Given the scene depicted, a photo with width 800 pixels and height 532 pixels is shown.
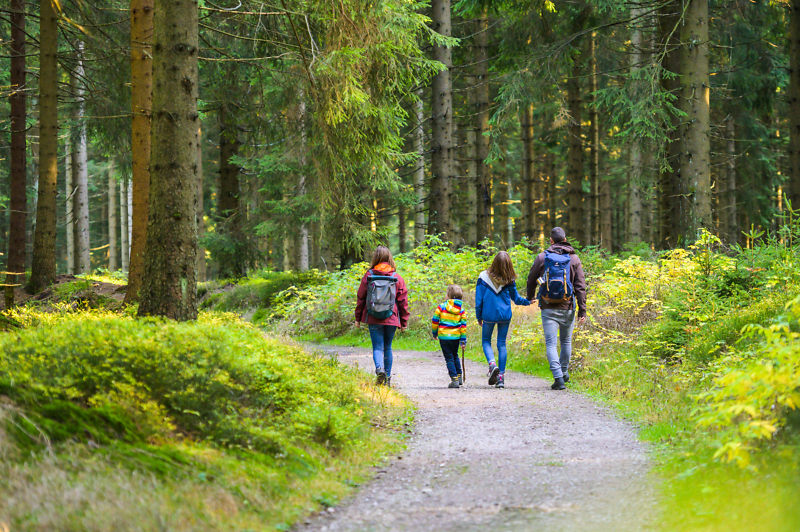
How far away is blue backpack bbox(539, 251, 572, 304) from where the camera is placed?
8.59 metres

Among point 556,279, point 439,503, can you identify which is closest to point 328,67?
point 556,279

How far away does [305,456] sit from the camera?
4.82 m

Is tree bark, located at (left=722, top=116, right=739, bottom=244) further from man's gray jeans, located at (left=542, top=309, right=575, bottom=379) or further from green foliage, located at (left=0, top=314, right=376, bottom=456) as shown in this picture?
green foliage, located at (left=0, top=314, right=376, bottom=456)

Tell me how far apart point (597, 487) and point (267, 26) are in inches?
409

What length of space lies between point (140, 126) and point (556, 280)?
7587 millimetres

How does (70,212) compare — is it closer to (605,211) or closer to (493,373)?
(493,373)

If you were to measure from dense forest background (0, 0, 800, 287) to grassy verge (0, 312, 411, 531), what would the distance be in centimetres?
303

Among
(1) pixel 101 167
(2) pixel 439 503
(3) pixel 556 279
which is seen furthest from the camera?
(1) pixel 101 167

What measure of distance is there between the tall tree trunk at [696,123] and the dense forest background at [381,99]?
0.11 feet

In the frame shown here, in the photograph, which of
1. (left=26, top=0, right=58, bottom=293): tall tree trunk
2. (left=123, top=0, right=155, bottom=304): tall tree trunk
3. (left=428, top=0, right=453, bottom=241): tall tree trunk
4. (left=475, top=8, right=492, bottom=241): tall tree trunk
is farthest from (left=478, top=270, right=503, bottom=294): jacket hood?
(left=475, top=8, right=492, bottom=241): tall tree trunk

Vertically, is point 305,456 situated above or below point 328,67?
below

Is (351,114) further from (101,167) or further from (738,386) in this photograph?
(101,167)

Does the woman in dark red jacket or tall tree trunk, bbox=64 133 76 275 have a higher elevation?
tall tree trunk, bbox=64 133 76 275

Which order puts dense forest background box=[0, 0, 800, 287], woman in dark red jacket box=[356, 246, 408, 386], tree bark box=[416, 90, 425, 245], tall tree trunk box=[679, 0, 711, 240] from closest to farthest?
1. woman in dark red jacket box=[356, 246, 408, 386]
2. dense forest background box=[0, 0, 800, 287]
3. tall tree trunk box=[679, 0, 711, 240]
4. tree bark box=[416, 90, 425, 245]
